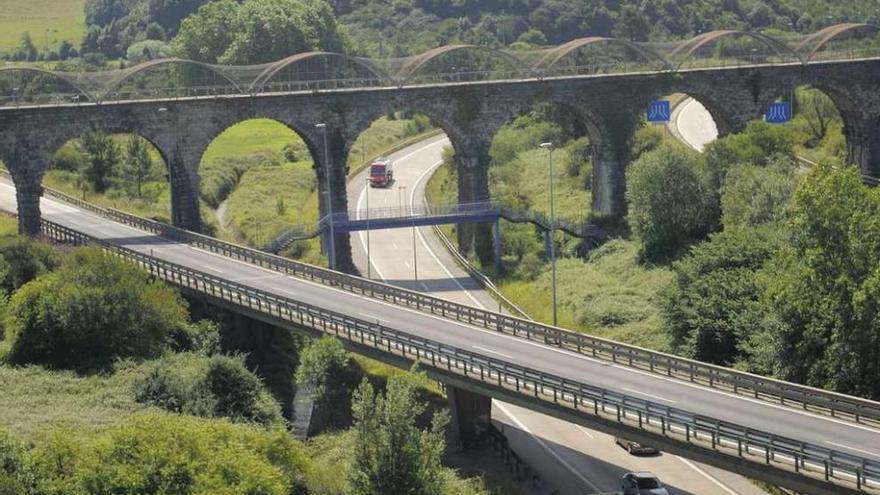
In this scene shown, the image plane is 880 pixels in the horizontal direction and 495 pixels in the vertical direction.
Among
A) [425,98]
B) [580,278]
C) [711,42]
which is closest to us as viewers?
[580,278]

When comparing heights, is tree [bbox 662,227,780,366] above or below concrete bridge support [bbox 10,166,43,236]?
below

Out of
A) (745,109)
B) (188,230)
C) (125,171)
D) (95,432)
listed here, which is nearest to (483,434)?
(95,432)

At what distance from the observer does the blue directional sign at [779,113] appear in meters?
102

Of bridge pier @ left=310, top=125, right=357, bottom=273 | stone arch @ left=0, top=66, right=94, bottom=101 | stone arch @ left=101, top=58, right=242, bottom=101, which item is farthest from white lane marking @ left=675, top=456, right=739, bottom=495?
stone arch @ left=0, top=66, right=94, bottom=101

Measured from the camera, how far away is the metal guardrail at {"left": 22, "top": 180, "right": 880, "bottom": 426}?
48219 millimetres

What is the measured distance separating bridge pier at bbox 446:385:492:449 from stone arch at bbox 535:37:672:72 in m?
40.9

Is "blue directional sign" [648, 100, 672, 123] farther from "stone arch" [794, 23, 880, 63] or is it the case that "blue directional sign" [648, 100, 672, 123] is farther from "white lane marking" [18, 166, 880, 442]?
"white lane marking" [18, 166, 880, 442]

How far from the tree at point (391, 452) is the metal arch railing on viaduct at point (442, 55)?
4266 centimetres

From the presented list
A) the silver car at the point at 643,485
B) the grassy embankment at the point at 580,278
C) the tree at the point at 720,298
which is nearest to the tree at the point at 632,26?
the grassy embankment at the point at 580,278

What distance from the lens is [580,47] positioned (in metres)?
95.7

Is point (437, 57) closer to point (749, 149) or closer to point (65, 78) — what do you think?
point (749, 149)

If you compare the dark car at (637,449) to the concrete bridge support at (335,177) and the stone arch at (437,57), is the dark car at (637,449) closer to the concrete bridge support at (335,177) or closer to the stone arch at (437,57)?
the concrete bridge support at (335,177)

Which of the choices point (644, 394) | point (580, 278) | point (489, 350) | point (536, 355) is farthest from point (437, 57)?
point (644, 394)

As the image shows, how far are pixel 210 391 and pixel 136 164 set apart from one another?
62130 millimetres
